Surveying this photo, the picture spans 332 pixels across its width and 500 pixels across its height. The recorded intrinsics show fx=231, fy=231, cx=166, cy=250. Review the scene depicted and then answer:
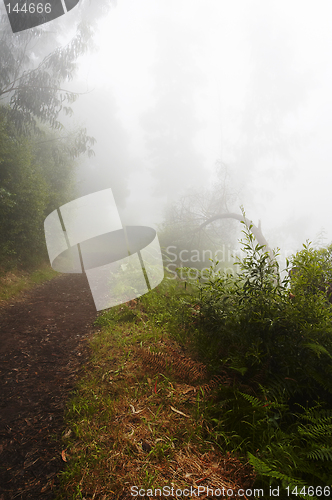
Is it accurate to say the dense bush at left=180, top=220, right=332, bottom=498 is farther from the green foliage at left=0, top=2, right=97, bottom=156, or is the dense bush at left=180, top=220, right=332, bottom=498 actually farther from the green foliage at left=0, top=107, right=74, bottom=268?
the green foliage at left=0, top=2, right=97, bottom=156

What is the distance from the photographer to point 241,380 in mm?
2156

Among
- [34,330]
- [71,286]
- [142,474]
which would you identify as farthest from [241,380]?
[71,286]

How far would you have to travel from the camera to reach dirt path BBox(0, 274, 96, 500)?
1696 mm

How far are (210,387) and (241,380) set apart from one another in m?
0.30

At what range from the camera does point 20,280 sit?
7293 mm

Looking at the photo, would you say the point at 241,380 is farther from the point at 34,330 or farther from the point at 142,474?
the point at 34,330
